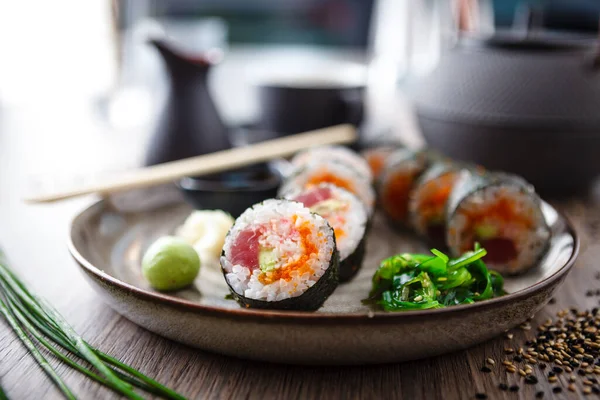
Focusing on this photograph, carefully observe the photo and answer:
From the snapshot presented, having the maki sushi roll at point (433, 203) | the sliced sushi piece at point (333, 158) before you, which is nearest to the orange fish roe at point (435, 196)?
the maki sushi roll at point (433, 203)

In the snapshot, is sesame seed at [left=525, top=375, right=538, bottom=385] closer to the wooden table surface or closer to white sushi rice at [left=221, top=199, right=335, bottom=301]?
the wooden table surface

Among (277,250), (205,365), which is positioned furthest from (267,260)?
(205,365)

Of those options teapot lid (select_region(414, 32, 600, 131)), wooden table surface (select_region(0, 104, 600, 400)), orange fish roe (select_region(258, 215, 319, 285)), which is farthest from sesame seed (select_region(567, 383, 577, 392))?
teapot lid (select_region(414, 32, 600, 131))

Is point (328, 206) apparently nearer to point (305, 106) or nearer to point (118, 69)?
point (305, 106)

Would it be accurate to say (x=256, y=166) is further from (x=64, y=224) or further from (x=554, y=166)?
(x=554, y=166)

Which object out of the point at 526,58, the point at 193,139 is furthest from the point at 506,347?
the point at 193,139
